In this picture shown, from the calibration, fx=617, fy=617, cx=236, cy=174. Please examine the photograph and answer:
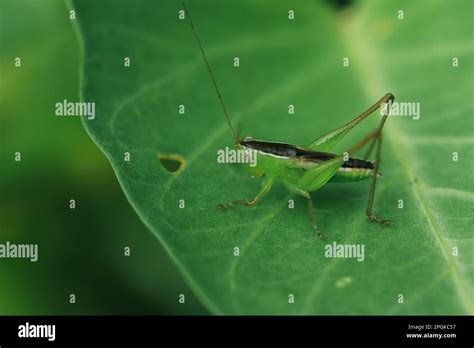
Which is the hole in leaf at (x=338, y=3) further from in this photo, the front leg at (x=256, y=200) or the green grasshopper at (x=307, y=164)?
the front leg at (x=256, y=200)

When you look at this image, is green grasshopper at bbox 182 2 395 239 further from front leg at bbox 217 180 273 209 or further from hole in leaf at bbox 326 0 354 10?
hole in leaf at bbox 326 0 354 10

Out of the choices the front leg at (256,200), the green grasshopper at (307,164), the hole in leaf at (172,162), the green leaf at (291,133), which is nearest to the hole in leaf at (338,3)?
the green leaf at (291,133)

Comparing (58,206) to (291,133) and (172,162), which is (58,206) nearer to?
(172,162)

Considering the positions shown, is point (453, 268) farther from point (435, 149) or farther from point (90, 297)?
point (90, 297)

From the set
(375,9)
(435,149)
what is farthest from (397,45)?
(435,149)

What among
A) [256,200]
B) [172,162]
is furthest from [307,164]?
[172,162]

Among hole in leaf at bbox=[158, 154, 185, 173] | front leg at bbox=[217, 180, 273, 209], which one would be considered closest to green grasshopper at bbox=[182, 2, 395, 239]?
front leg at bbox=[217, 180, 273, 209]

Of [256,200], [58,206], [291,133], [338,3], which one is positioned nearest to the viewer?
[256,200]
